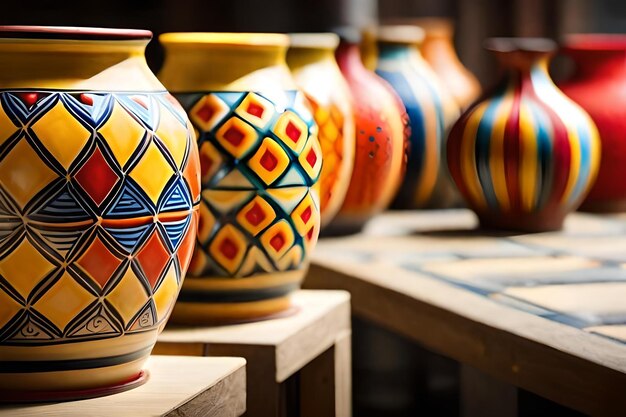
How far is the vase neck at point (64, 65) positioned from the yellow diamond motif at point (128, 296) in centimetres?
12

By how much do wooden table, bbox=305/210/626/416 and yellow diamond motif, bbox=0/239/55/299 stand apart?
0.43 meters

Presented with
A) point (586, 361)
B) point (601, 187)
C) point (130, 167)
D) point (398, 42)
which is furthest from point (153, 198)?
point (601, 187)

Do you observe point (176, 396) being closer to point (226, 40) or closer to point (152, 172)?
point (152, 172)

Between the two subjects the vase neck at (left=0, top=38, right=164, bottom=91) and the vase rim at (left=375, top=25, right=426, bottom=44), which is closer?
the vase neck at (left=0, top=38, right=164, bottom=91)

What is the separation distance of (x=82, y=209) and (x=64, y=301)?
61mm

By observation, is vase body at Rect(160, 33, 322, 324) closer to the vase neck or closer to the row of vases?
the row of vases

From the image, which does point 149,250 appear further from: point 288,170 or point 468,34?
point 468,34

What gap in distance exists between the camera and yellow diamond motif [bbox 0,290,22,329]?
713 millimetres

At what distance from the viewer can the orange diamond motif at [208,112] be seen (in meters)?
0.93

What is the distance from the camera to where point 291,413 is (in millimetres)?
1358

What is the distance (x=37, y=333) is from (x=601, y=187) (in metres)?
1.24

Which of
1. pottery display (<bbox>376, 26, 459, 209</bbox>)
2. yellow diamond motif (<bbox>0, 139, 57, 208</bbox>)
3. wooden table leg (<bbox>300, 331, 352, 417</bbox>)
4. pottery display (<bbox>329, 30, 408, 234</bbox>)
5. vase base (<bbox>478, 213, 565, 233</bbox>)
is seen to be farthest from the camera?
pottery display (<bbox>376, 26, 459, 209</bbox>)

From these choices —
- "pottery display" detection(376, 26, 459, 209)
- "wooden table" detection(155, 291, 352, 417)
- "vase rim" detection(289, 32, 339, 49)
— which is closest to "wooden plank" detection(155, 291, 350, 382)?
"wooden table" detection(155, 291, 352, 417)

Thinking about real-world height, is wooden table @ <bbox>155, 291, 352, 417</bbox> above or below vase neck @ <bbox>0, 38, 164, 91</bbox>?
below
